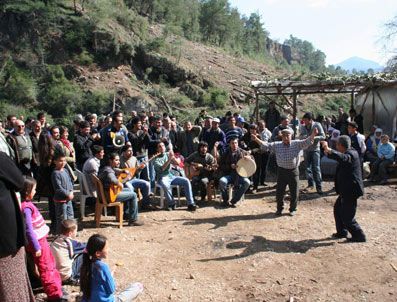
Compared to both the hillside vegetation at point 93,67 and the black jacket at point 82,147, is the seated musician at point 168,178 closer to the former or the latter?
the black jacket at point 82,147

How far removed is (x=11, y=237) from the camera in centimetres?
325

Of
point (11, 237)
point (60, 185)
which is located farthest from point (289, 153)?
point (11, 237)

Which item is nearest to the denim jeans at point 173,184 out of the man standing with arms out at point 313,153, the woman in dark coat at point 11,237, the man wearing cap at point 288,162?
the man wearing cap at point 288,162

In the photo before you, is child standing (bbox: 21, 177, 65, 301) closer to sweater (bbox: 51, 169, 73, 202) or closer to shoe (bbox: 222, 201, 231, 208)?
sweater (bbox: 51, 169, 73, 202)

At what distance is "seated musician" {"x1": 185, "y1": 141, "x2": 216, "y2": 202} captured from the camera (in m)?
9.29

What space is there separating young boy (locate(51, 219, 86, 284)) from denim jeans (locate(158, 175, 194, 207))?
3.47m

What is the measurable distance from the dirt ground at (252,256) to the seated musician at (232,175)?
30 centimetres

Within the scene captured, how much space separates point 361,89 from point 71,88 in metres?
15.9

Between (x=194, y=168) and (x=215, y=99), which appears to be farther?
(x=215, y=99)

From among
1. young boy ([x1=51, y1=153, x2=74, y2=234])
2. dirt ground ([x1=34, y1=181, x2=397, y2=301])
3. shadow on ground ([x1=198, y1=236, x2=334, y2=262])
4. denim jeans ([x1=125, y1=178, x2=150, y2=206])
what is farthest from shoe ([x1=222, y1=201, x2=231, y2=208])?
young boy ([x1=51, y1=153, x2=74, y2=234])

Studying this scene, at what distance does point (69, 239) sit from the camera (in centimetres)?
522

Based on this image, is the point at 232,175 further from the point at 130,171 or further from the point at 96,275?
the point at 96,275

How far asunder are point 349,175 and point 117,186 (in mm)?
3862

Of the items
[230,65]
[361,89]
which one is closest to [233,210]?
[361,89]
